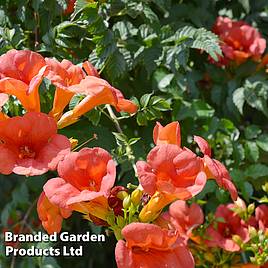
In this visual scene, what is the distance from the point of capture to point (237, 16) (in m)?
3.46

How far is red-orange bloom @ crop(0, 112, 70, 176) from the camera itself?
66.1 inches

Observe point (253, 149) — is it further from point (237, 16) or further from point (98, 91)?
point (98, 91)

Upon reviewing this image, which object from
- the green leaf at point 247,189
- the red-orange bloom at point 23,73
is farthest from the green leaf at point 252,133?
the red-orange bloom at point 23,73

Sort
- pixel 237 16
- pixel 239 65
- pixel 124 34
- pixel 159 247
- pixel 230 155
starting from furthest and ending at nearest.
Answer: pixel 237 16, pixel 239 65, pixel 230 155, pixel 124 34, pixel 159 247

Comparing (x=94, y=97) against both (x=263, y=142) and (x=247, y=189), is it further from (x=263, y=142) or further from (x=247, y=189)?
(x=263, y=142)

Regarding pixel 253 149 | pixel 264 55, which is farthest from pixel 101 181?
pixel 264 55

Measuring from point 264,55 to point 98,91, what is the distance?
5.89 ft

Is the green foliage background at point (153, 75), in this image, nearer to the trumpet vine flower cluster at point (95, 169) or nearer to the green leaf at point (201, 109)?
the green leaf at point (201, 109)

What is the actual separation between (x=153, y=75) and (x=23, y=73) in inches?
45.8

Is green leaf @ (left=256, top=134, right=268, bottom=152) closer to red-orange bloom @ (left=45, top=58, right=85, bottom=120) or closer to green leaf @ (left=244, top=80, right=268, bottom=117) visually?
green leaf @ (left=244, top=80, right=268, bottom=117)

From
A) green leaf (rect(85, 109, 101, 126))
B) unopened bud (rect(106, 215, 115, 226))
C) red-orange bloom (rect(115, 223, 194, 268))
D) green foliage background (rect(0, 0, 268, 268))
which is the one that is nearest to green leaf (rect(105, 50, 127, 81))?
green foliage background (rect(0, 0, 268, 268))

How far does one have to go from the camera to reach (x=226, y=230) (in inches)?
105

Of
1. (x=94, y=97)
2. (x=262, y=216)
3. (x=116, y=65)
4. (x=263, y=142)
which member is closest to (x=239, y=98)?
(x=263, y=142)

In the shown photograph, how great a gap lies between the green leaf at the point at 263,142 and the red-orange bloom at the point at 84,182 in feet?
4.34
